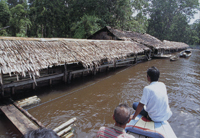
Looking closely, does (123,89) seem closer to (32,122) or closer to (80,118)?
(80,118)

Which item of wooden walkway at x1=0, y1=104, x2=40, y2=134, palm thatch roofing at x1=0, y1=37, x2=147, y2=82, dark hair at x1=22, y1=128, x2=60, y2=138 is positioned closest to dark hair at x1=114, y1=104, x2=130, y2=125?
dark hair at x1=22, y1=128, x2=60, y2=138

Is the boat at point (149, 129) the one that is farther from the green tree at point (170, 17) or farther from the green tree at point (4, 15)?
the green tree at point (170, 17)

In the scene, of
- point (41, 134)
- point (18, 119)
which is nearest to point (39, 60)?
point (18, 119)

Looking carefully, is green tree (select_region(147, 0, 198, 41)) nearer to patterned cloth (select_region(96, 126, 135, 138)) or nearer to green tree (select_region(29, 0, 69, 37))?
green tree (select_region(29, 0, 69, 37))

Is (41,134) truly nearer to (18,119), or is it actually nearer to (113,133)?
(113,133)

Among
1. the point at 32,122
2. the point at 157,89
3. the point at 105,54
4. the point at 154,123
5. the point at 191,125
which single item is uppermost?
the point at 105,54

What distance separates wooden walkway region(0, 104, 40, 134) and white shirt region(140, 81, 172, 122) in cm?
320

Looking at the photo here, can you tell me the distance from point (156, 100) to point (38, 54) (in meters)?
5.32

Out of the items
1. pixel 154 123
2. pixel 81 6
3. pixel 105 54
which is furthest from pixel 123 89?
pixel 81 6

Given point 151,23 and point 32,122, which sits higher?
point 151,23

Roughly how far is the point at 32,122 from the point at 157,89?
3.83m

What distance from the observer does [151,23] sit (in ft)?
144

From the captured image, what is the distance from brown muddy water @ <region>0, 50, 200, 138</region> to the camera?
4.62 m

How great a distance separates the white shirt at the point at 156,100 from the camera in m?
2.89
